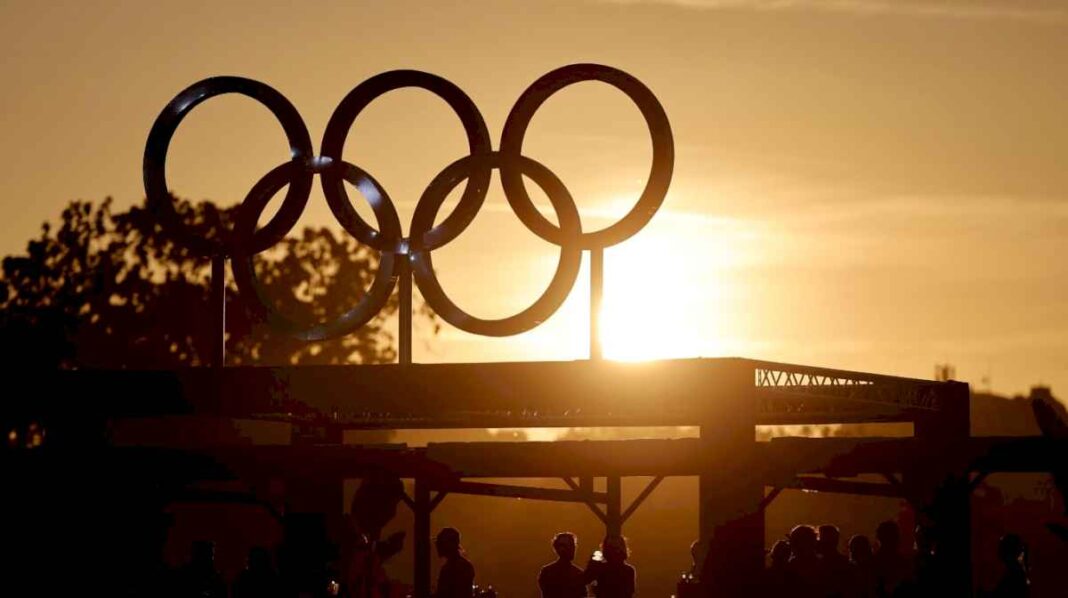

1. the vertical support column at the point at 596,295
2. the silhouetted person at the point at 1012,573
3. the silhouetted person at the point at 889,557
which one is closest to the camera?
the silhouetted person at the point at 1012,573

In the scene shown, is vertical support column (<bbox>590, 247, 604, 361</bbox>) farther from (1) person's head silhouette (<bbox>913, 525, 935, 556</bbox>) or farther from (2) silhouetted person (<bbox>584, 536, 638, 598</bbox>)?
(1) person's head silhouette (<bbox>913, 525, 935, 556</bbox>)

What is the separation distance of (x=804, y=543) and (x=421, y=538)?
330 inches

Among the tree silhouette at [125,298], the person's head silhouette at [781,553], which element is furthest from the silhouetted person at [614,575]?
the tree silhouette at [125,298]

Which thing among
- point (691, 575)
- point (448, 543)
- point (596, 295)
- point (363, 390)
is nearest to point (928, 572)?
point (448, 543)

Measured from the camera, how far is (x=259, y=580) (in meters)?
14.3

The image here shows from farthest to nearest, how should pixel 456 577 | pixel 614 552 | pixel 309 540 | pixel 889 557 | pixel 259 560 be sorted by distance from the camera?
pixel 614 552 → pixel 456 577 → pixel 889 557 → pixel 259 560 → pixel 309 540

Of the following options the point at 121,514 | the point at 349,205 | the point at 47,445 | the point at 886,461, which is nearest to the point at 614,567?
the point at 886,461

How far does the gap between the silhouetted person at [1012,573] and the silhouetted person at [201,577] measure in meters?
5.71

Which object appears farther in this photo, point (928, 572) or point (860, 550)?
point (860, 550)

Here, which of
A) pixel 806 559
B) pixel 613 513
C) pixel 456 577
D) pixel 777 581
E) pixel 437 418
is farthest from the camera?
pixel 437 418

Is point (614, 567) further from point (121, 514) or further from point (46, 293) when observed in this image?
point (46, 293)

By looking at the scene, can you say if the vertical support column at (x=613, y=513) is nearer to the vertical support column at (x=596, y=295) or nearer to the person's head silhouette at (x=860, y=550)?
the vertical support column at (x=596, y=295)

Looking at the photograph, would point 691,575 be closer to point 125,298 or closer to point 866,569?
point 866,569

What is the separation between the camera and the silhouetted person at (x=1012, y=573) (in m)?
13.8
